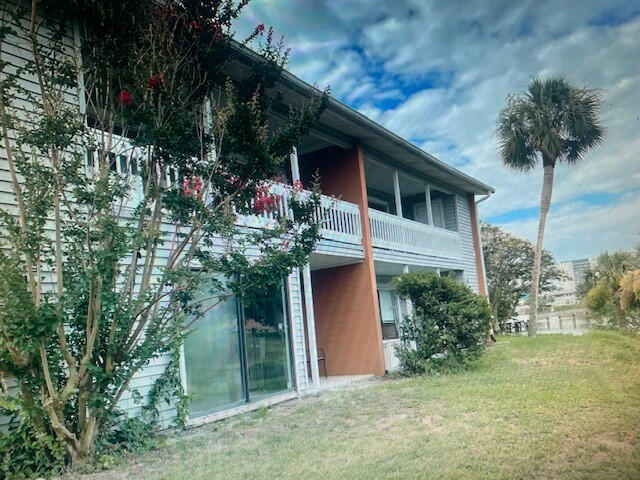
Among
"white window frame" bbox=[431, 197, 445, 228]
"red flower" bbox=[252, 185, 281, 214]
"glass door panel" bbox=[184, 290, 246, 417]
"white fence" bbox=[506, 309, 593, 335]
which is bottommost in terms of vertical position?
"white fence" bbox=[506, 309, 593, 335]

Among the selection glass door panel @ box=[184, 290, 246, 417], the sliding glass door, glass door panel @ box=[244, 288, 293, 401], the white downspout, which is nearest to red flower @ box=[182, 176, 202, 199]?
the sliding glass door

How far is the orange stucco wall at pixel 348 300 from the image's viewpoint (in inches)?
451

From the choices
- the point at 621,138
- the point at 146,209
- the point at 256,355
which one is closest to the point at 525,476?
the point at 621,138

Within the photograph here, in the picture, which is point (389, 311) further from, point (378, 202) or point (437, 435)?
point (437, 435)

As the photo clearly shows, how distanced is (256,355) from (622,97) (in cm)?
624

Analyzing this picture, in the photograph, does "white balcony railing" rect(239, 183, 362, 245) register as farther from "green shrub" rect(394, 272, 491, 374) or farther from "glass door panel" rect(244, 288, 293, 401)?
"glass door panel" rect(244, 288, 293, 401)

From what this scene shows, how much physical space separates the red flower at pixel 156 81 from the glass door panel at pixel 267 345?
3.68 metres

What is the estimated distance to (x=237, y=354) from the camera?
25.5 ft

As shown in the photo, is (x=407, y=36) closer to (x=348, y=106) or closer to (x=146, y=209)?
A: (x=146, y=209)

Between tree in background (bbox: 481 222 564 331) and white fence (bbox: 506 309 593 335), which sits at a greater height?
tree in background (bbox: 481 222 564 331)

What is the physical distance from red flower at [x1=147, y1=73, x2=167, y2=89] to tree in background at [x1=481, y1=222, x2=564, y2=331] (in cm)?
2495

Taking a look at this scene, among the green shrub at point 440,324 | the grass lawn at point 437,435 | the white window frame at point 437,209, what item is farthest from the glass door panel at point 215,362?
the white window frame at point 437,209

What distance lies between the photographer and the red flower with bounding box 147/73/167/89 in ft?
17.9

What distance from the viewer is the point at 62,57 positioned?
231 inches
